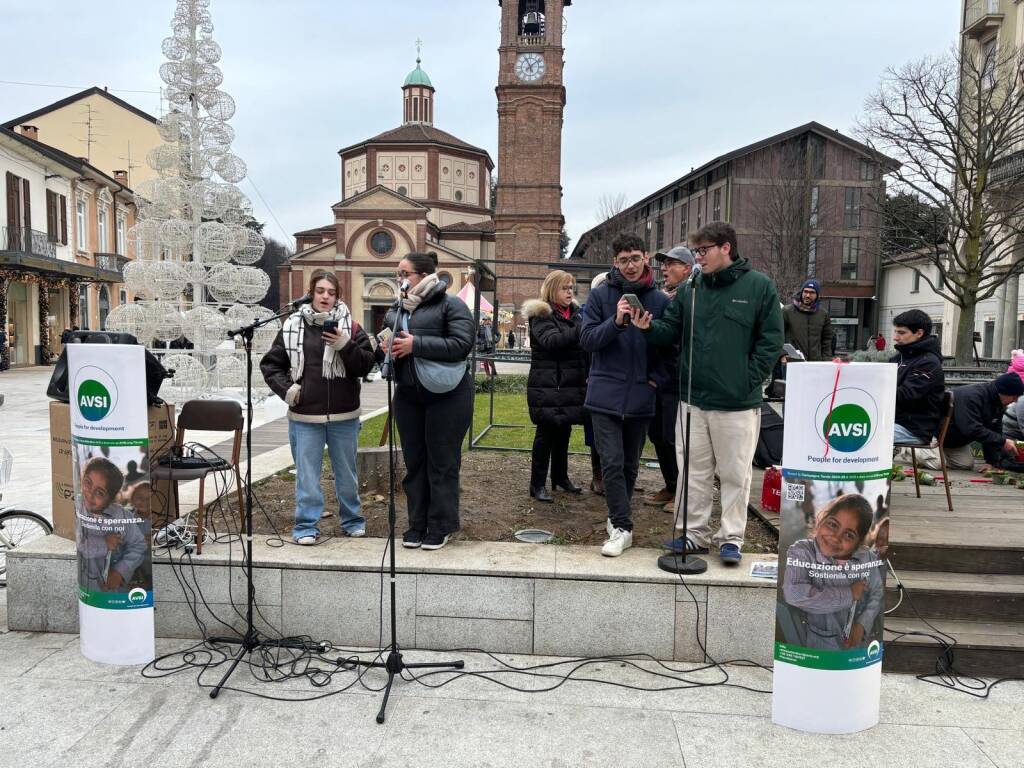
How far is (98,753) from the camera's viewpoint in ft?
9.84

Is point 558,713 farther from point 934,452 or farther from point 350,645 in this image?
point 934,452

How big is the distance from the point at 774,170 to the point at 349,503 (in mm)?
40184

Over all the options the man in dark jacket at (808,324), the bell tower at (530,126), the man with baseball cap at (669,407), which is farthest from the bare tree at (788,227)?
the man with baseball cap at (669,407)

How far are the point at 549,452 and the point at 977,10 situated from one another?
3017cm

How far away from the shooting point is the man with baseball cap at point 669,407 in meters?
4.73

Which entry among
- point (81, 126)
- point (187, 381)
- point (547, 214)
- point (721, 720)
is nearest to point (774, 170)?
point (547, 214)

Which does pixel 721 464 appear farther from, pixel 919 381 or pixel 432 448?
pixel 919 381

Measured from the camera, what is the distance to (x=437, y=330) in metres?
4.44

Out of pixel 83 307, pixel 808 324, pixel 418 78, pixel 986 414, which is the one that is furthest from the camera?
pixel 418 78

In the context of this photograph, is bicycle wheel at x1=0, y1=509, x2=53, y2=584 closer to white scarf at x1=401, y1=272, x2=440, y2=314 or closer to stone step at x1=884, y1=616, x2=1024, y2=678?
white scarf at x1=401, y1=272, x2=440, y2=314

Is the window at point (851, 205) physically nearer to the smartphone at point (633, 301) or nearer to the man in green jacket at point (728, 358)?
the man in green jacket at point (728, 358)

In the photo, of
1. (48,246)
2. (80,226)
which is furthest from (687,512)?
(80,226)

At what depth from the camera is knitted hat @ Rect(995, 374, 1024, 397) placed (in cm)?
670

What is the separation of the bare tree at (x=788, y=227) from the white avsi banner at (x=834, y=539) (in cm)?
3306
